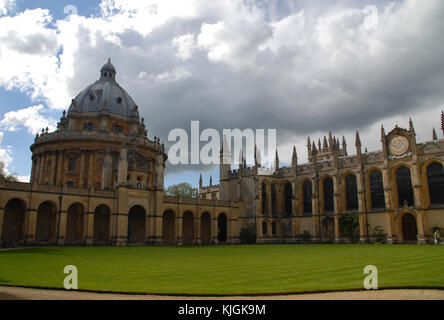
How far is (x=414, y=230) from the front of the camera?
46.9 meters

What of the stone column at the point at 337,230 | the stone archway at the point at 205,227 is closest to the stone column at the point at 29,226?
the stone archway at the point at 205,227

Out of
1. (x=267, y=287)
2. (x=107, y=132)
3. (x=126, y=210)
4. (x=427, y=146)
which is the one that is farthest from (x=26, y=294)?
(x=427, y=146)

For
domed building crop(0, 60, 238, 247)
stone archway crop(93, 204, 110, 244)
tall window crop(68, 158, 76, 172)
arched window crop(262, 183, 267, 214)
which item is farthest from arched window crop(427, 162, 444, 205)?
tall window crop(68, 158, 76, 172)

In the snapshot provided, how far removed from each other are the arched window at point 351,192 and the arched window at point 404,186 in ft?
20.6

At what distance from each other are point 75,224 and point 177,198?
1318cm

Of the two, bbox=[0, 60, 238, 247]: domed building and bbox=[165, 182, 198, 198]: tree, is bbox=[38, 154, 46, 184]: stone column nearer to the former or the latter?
bbox=[0, 60, 238, 247]: domed building

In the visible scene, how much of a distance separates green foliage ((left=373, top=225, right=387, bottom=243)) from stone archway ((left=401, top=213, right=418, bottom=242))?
2.42 m

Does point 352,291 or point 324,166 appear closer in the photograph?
point 352,291

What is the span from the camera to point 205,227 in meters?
56.3

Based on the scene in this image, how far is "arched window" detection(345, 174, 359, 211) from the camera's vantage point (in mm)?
53938

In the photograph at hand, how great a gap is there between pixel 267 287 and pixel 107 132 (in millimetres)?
47016

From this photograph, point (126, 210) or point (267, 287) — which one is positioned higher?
point (126, 210)

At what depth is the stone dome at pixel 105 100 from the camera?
57.5 metres
